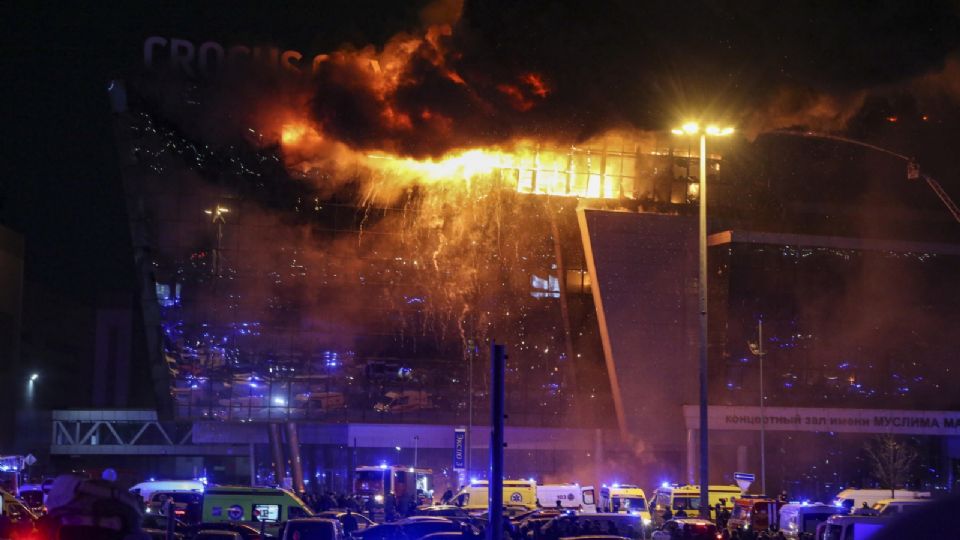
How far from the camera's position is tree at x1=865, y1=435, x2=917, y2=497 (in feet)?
187

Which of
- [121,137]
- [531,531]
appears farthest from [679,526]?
[121,137]

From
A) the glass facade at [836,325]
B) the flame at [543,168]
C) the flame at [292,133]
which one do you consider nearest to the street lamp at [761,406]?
the glass facade at [836,325]

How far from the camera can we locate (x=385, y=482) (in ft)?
169

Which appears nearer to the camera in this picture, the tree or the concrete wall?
the tree

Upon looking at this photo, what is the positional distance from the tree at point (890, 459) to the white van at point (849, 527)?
102ft

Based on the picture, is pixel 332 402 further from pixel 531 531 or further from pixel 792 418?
pixel 531 531

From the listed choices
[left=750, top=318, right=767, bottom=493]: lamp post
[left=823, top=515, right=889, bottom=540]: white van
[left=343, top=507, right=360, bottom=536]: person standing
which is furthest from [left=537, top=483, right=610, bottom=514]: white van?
[left=823, top=515, right=889, bottom=540]: white van

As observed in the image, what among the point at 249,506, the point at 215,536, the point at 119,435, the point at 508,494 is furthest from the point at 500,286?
the point at 215,536

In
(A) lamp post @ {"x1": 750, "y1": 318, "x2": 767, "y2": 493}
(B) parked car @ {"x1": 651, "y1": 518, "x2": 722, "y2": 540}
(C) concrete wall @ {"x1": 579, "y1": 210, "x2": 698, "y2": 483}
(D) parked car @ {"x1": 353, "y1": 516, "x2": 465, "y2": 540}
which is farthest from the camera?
(C) concrete wall @ {"x1": 579, "y1": 210, "x2": 698, "y2": 483}

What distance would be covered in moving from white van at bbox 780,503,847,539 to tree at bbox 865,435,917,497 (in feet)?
64.4

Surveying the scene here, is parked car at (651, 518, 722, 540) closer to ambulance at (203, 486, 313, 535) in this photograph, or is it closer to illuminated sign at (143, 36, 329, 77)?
ambulance at (203, 486, 313, 535)

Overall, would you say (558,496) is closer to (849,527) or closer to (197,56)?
(849,527)

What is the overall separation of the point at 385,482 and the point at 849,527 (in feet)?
96.0

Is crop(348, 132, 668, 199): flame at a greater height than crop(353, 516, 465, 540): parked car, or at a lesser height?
greater
